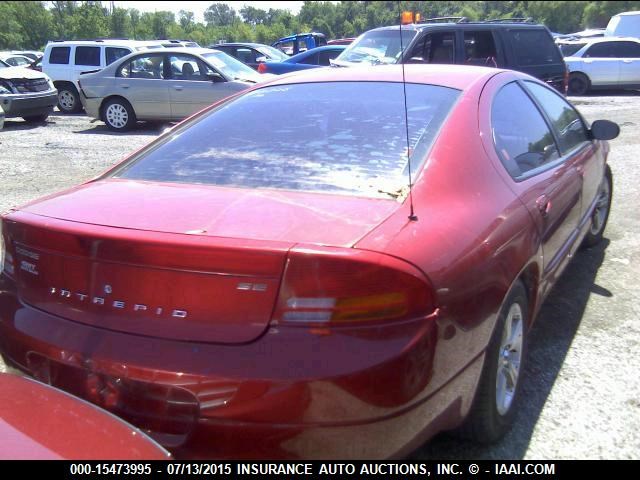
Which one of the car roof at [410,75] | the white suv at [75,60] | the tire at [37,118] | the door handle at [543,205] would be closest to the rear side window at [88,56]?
the white suv at [75,60]

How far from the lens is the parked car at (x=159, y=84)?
12750 mm

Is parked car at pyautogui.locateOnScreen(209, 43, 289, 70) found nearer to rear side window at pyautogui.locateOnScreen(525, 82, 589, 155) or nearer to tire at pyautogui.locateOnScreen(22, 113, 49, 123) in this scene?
tire at pyautogui.locateOnScreen(22, 113, 49, 123)

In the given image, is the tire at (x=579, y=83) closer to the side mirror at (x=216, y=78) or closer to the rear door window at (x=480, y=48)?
the rear door window at (x=480, y=48)

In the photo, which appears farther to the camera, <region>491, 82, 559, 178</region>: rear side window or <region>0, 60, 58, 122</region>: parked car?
<region>0, 60, 58, 122</region>: parked car

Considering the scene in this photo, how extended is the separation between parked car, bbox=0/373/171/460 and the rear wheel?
53.2 ft

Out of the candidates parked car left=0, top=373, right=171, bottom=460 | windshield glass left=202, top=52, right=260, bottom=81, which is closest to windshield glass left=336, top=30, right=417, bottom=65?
windshield glass left=202, top=52, right=260, bottom=81

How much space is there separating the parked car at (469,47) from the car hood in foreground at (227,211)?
8.61 meters

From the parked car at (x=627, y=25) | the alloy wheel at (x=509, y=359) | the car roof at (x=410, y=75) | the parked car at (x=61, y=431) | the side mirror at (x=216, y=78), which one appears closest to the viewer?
the parked car at (x=61, y=431)

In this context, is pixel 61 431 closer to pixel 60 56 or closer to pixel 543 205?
pixel 543 205

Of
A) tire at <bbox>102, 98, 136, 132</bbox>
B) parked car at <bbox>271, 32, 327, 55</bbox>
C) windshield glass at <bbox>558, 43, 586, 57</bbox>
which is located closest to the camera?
tire at <bbox>102, 98, 136, 132</bbox>

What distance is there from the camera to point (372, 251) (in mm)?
2109

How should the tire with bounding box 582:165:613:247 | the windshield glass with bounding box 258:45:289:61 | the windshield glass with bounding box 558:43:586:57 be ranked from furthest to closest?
the windshield glass with bounding box 258:45:289:61, the windshield glass with bounding box 558:43:586:57, the tire with bounding box 582:165:613:247

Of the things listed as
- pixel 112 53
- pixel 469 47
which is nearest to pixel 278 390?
pixel 469 47

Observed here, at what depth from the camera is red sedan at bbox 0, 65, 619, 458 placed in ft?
6.77
